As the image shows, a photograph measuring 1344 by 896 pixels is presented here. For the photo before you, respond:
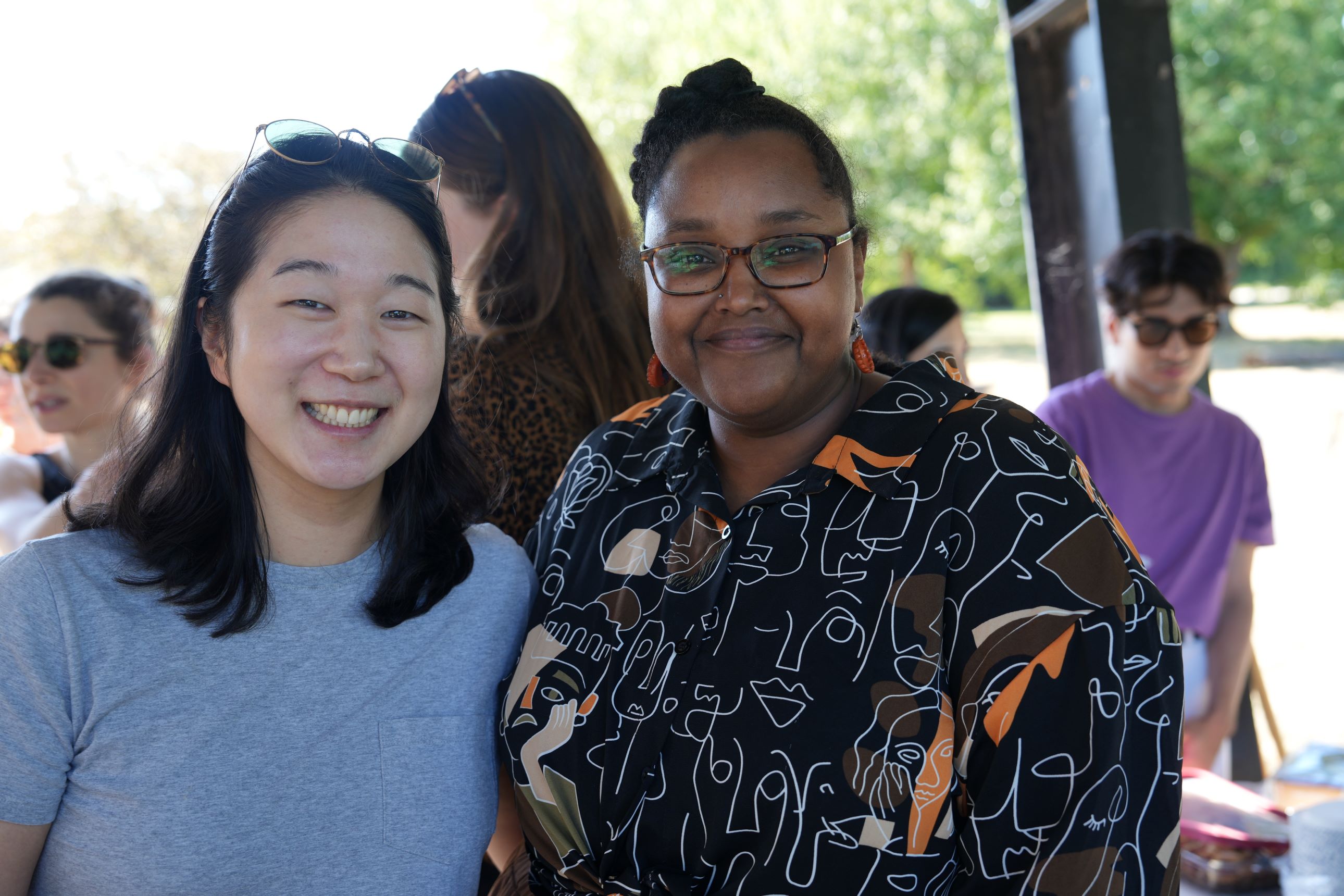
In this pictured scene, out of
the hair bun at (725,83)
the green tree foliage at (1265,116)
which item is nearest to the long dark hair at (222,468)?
the hair bun at (725,83)

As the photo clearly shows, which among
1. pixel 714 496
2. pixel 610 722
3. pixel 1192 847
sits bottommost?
pixel 1192 847

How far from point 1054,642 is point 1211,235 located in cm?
2170

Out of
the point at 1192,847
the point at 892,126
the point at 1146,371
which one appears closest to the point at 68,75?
the point at 892,126

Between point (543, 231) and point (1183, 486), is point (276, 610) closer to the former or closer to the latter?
point (543, 231)

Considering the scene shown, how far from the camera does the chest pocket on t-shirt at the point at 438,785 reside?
1.70 meters

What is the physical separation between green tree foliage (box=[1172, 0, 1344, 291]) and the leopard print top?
16.8 m

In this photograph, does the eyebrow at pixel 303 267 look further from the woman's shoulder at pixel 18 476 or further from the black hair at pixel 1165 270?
the black hair at pixel 1165 270

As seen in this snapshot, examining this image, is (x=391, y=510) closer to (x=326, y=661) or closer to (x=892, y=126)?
(x=326, y=661)

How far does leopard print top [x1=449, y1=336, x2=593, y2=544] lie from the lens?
2377mm

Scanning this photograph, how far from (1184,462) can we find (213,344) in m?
3.60

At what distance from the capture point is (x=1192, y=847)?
A: 90.4 inches

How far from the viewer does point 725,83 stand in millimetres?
1889

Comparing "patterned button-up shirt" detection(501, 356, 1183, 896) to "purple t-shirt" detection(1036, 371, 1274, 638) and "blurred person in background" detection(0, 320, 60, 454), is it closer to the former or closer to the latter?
"purple t-shirt" detection(1036, 371, 1274, 638)

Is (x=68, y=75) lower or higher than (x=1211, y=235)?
higher
